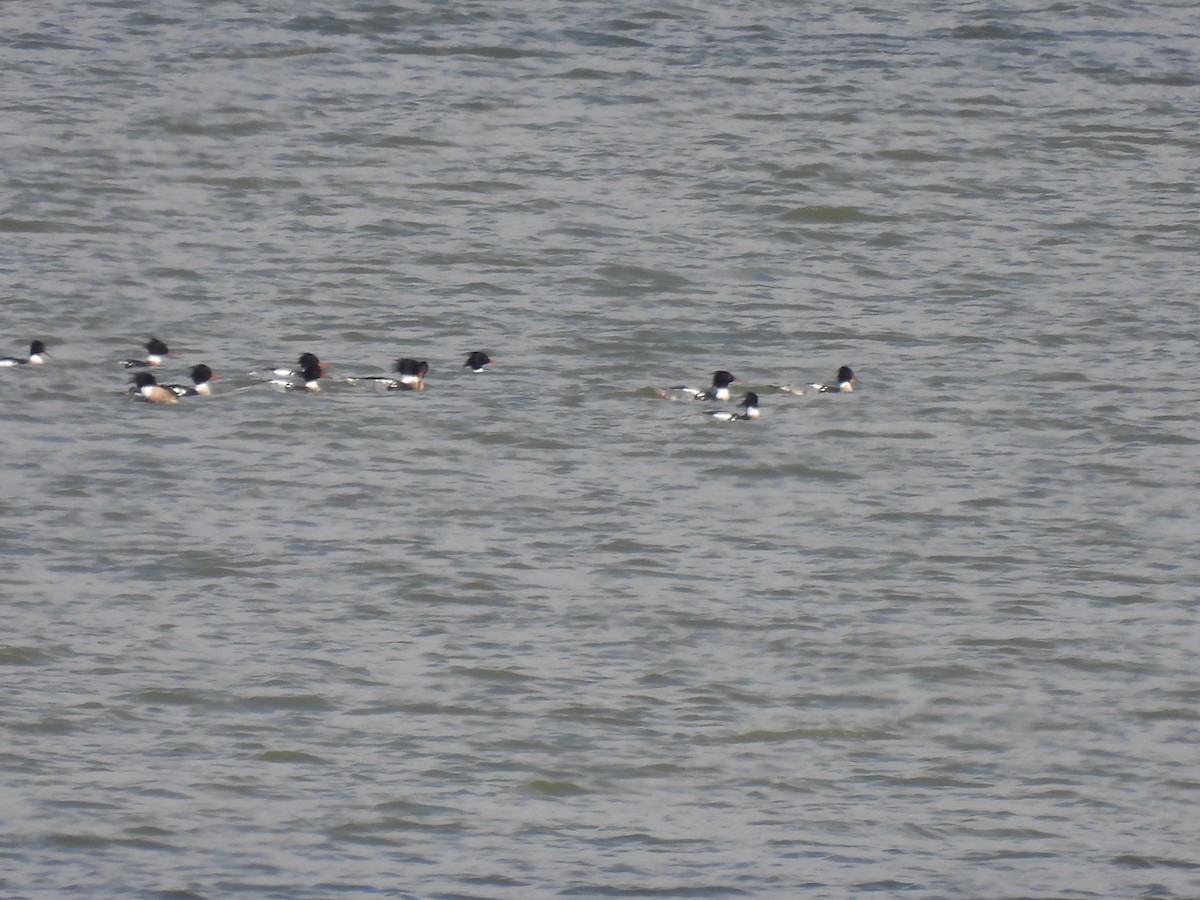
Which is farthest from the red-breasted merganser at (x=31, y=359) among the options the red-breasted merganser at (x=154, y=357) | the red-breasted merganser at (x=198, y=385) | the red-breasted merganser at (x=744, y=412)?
the red-breasted merganser at (x=744, y=412)

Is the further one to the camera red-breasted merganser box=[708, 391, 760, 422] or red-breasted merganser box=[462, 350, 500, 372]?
red-breasted merganser box=[462, 350, 500, 372]

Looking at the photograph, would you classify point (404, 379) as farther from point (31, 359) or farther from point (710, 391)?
point (31, 359)

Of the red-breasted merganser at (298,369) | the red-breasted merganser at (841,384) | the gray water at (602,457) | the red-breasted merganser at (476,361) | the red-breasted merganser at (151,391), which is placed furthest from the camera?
the red-breasted merganser at (476,361)

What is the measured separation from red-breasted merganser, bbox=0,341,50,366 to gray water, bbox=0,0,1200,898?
0.11 m

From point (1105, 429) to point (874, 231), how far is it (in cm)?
489

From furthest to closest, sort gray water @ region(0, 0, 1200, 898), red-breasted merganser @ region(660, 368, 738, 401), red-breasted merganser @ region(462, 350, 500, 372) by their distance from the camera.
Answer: red-breasted merganser @ region(462, 350, 500, 372)
red-breasted merganser @ region(660, 368, 738, 401)
gray water @ region(0, 0, 1200, 898)

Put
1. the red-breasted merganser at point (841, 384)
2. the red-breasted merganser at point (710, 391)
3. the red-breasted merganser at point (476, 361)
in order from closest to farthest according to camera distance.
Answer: the red-breasted merganser at point (710, 391)
the red-breasted merganser at point (841, 384)
the red-breasted merganser at point (476, 361)

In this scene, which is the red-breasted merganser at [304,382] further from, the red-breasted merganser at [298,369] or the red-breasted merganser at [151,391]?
the red-breasted merganser at [151,391]

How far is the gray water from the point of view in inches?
415

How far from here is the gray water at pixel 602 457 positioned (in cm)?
1055

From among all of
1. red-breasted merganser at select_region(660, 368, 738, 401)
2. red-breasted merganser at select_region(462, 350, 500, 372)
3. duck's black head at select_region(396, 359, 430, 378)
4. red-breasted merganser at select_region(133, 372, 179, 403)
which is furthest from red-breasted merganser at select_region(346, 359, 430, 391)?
red-breasted merganser at select_region(660, 368, 738, 401)

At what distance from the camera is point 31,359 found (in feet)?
55.3

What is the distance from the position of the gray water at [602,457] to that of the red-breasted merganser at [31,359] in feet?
0.35

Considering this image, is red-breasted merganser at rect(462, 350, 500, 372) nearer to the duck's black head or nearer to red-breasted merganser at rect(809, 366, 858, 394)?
the duck's black head
